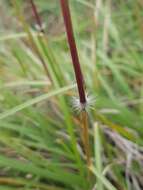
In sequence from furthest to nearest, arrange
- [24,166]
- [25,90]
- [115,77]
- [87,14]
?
1. [87,14]
2. [115,77]
3. [25,90]
4. [24,166]

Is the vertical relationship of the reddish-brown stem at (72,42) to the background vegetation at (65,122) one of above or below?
below

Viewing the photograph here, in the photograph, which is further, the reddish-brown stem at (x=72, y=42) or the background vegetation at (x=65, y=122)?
the background vegetation at (x=65, y=122)

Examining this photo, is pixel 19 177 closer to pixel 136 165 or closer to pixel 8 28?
pixel 136 165

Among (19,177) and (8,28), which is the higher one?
(8,28)

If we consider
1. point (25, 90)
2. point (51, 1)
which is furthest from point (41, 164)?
point (51, 1)

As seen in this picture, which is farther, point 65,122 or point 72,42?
point 65,122

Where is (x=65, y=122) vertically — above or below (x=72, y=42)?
above

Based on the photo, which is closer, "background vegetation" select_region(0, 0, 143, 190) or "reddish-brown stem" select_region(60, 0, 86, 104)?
"reddish-brown stem" select_region(60, 0, 86, 104)

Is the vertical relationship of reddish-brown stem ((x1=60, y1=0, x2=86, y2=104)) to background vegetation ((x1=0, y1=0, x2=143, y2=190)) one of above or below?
below
